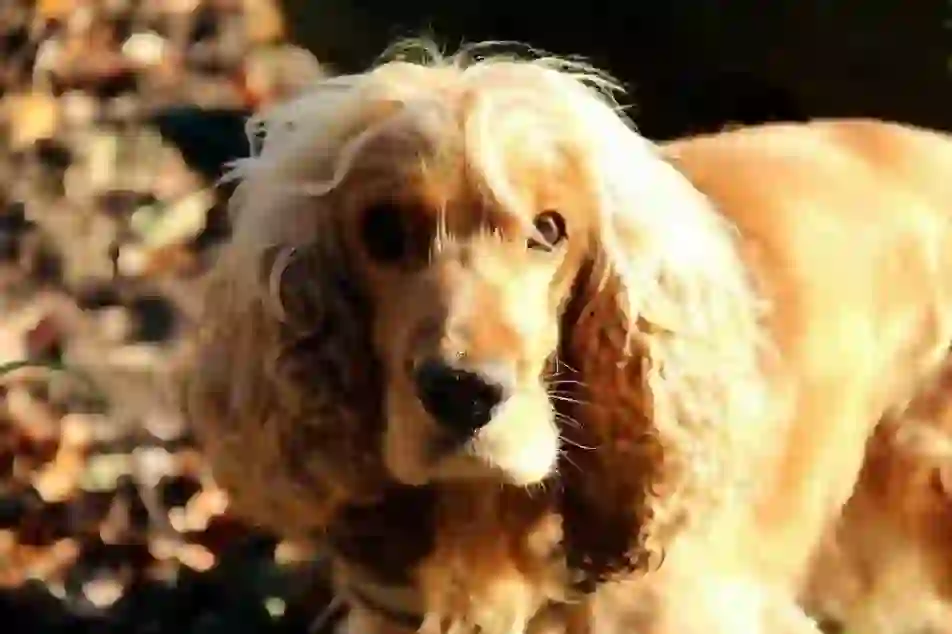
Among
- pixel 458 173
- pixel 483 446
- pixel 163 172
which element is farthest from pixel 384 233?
pixel 163 172

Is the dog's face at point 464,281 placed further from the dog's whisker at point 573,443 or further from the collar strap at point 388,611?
the collar strap at point 388,611

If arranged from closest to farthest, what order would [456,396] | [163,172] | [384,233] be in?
[456,396] → [384,233] → [163,172]

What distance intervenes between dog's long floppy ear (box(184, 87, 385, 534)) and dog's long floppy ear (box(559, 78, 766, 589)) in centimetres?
20

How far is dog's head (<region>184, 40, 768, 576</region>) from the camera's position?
1.16 m

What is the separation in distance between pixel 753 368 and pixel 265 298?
1.67 feet

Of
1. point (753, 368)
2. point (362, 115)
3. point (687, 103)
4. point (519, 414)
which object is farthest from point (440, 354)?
point (687, 103)

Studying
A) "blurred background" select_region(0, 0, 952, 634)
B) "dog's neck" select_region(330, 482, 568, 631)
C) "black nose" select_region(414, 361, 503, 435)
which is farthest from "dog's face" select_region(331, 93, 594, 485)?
"blurred background" select_region(0, 0, 952, 634)

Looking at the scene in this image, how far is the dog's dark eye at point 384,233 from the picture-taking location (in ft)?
3.95

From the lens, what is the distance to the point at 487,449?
3.74 feet

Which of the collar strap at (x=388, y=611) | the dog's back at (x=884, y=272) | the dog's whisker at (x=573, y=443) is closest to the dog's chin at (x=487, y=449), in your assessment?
the dog's whisker at (x=573, y=443)

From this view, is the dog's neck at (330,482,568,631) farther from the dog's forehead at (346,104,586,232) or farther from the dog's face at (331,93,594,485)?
the dog's forehead at (346,104,586,232)

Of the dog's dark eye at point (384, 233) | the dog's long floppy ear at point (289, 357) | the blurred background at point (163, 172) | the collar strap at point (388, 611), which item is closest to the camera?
the dog's dark eye at point (384, 233)

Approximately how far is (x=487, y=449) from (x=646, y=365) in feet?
0.85

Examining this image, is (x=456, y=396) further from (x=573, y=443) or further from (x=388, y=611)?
(x=388, y=611)
